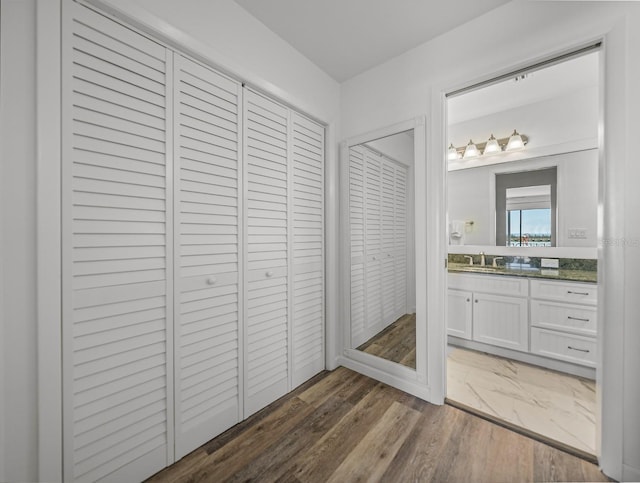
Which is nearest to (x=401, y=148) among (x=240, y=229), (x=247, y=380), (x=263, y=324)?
(x=240, y=229)

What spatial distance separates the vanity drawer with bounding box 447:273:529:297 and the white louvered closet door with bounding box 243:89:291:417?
192cm

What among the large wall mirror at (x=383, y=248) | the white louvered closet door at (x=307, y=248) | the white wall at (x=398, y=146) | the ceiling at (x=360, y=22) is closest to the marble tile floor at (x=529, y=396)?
the large wall mirror at (x=383, y=248)

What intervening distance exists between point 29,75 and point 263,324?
62.7 inches

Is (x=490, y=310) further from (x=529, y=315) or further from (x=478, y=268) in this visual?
(x=478, y=268)

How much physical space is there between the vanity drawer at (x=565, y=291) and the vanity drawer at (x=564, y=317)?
0.05 metres

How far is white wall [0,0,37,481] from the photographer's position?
36.7 inches

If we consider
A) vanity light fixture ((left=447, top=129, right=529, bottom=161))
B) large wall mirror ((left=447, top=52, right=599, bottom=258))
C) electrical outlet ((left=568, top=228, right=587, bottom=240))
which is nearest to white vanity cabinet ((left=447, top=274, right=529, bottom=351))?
large wall mirror ((left=447, top=52, right=599, bottom=258))

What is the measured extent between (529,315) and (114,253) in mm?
3144

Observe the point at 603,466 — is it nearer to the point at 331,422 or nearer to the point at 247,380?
the point at 331,422

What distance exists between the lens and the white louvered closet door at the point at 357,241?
234cm

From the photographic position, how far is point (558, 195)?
8.71ft

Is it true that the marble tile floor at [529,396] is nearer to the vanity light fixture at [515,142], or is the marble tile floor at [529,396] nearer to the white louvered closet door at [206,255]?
the white louvered closet door at [206,255]

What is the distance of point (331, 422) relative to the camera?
5.55 feet

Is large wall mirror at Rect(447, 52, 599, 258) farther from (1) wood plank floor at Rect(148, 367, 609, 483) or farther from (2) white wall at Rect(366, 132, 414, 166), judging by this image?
(1) wood plank floor at Rect(148, 367, 609, 483)
